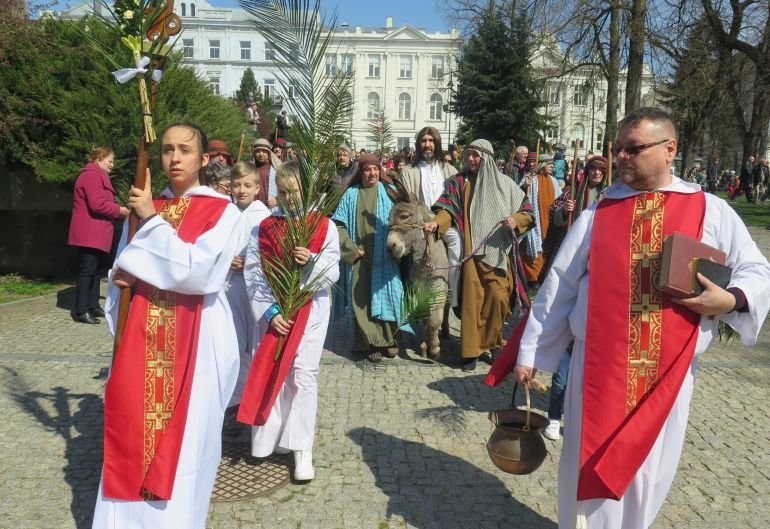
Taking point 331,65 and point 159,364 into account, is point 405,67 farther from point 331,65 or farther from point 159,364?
point 159,364

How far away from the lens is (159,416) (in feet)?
10.2

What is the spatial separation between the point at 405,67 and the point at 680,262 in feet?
185

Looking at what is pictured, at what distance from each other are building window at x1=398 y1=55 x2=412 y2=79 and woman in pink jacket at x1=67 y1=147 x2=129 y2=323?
49.4 meters

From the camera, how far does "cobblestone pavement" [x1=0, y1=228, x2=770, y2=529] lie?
3.72 metres

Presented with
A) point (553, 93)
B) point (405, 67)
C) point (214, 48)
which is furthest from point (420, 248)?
point (214, 48)

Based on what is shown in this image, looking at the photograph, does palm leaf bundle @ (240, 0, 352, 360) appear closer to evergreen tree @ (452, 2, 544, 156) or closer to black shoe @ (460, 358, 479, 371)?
black shoe @ (460, 358, 479, 371)

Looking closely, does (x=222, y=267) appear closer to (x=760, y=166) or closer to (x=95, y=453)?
(x=95, y=453)

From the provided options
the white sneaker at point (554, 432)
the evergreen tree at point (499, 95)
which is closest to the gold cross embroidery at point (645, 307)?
the white sneaker at point (554, 432)

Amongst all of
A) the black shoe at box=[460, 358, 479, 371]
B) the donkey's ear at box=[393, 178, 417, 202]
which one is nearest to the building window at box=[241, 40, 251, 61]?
the donkey's ear at box=[393, 178, 417, 202]

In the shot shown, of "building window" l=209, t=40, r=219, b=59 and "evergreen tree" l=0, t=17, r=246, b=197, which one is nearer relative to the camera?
"evergreen tree" l=0, t=17, r=246, b=197

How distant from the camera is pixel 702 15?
54.0 feet

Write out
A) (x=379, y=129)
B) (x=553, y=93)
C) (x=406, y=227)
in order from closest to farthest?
(x=379, y=129) → (x=406, y=227) → (x=553, y=93)

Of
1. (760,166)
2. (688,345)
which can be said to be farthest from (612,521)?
(760,166)

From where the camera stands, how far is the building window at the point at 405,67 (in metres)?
55.6
